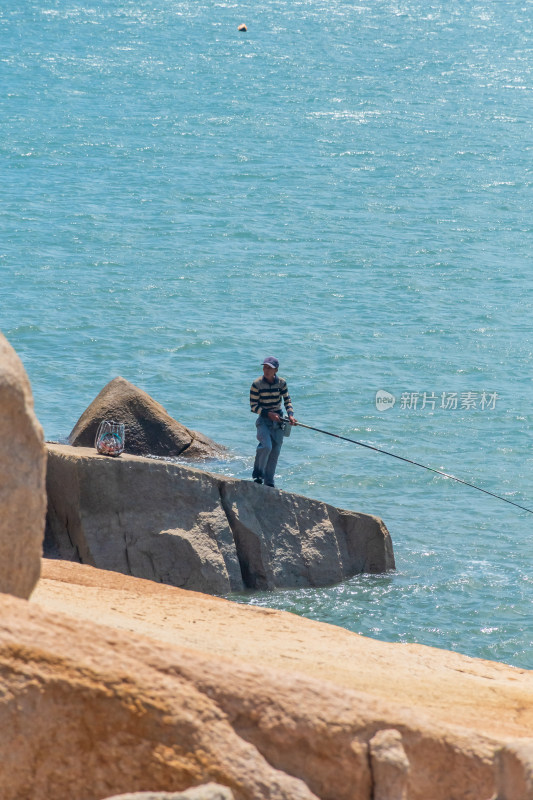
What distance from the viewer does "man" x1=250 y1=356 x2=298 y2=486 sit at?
1358 centimetres

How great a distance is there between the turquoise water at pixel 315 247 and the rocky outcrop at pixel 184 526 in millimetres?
480

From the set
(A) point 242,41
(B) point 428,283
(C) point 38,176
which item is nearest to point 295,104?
(A) point 242,41

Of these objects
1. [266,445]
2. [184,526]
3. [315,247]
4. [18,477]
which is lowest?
[184,526]

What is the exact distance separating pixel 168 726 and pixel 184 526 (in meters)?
7.43

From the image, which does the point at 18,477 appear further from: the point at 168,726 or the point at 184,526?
Answer: the point at 184,526

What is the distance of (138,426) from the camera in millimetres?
16906

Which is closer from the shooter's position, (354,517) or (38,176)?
(354,517)

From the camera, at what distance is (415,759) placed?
5641mm

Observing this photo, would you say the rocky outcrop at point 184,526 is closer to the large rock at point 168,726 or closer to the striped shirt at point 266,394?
the striped shirt at point 266,394

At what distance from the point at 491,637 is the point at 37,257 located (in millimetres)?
21460

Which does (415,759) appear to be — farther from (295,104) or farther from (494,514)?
(295,104)

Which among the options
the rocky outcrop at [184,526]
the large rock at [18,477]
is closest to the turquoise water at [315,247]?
the rocky outcrop at [184,526]

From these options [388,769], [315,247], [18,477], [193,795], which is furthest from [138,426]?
[315,247]

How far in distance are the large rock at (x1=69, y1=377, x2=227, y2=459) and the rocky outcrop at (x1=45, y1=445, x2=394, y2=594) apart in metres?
3.70
